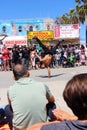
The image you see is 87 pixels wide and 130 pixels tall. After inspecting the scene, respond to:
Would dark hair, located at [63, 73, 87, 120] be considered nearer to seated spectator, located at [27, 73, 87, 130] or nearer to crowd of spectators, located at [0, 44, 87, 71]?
seated spectator, located at [27, 73, 87, 130]

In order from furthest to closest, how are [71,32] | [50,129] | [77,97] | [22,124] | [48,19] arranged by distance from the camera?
1. [48,19]
2. [71,32]
3. [22,124]
4. [50,129]
5. [77,97]

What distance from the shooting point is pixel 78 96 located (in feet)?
9.12

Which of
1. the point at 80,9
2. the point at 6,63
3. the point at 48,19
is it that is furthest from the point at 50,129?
the point at 48,19

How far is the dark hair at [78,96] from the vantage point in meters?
2.78

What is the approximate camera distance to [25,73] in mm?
5828

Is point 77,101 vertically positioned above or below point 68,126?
above

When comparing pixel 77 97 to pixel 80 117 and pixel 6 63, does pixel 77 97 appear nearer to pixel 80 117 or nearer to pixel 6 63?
pixel 80 117

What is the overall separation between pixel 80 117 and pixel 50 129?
0.26 metres

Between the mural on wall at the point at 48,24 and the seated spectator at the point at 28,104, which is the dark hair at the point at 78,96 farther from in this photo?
the mural on wall at the point at 48,24

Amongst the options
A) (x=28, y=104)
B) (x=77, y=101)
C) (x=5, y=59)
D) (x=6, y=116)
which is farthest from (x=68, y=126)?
(x=5, y=59)

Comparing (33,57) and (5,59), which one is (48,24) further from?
A: (5,59)

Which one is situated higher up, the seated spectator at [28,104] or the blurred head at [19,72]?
the blurred head at [19,72]

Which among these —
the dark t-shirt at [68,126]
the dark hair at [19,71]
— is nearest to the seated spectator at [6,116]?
the dark hair at [19,71]

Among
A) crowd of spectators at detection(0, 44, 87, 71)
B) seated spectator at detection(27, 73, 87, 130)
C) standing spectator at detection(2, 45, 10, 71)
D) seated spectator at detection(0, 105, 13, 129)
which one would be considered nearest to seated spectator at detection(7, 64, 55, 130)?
seated spectator at detection(0, 105, 13, 129)
